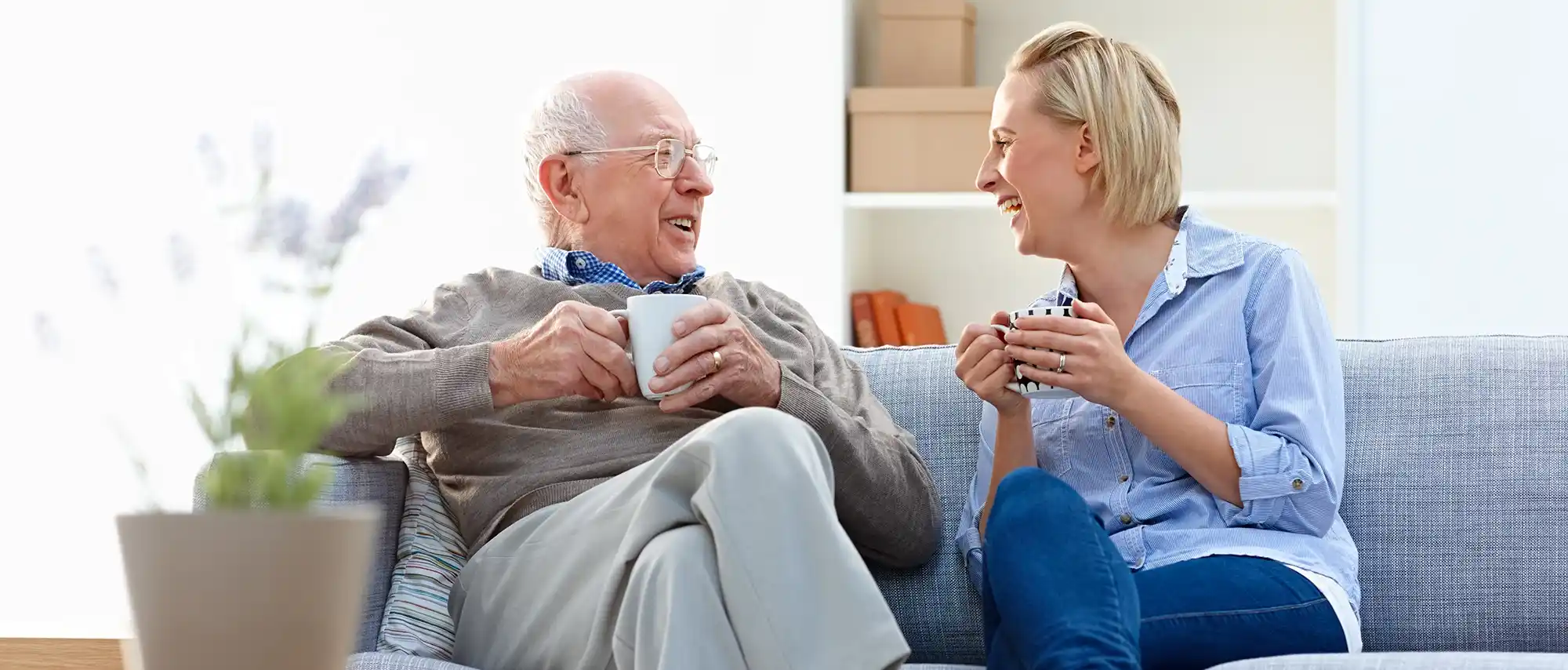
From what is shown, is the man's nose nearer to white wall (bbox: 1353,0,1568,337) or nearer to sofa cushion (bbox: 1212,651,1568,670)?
sofa cushion (bbox: 1212,651,1568,670)

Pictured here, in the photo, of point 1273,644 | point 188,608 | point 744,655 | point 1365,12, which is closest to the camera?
point 188,608

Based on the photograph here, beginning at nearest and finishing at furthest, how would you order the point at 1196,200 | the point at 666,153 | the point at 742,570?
the point at 742,570 → the point at 666,153 → the point at 1196,200

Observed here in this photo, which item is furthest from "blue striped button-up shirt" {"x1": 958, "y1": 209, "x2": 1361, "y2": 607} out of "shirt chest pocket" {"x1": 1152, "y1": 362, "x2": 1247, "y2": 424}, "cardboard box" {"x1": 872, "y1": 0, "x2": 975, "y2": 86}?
"cardboard box" {"x1": 872, "y1": 0, "x2": 975, "y2": 86}

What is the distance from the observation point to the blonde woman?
5.07 feet

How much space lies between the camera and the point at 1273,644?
159cm

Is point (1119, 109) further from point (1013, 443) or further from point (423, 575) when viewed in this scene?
point (423, 575)

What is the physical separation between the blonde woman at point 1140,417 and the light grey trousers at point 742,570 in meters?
0.21

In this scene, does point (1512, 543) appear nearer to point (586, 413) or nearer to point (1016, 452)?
point (1016, 452)

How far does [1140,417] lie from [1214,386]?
15 centimetres

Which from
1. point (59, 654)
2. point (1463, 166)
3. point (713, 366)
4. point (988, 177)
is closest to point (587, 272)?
point (713, 366)

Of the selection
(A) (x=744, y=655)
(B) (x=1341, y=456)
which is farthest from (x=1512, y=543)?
(A) (x=744, y=655)

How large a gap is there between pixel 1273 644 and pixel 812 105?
2012mm

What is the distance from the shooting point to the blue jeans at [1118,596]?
144 centimetres

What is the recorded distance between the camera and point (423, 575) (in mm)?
1807
